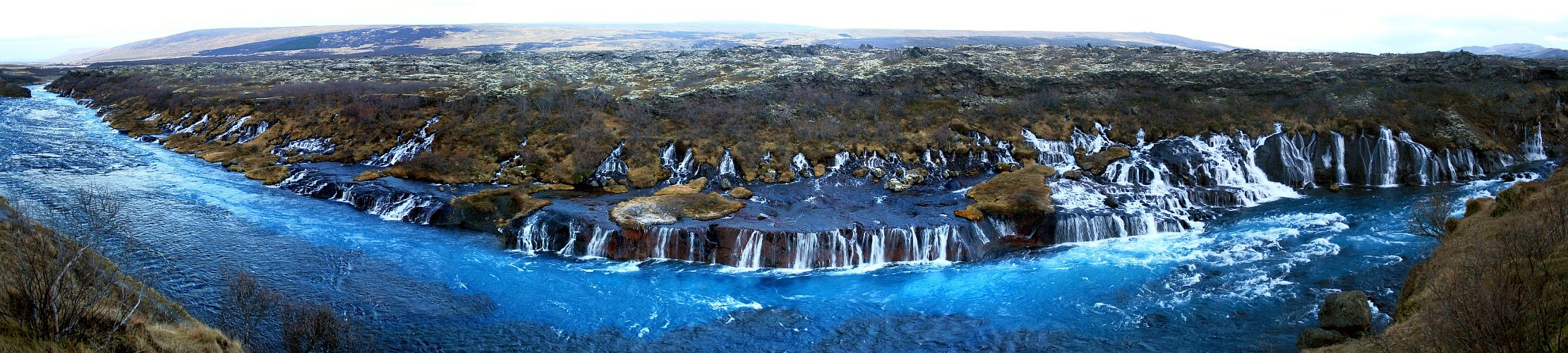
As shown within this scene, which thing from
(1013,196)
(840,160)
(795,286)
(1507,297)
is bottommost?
(795,286)

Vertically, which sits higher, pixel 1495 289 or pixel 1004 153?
pixel 1495 289

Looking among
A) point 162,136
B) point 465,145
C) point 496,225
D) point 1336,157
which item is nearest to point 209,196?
point 465,145

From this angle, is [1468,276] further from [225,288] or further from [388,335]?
[225,288]

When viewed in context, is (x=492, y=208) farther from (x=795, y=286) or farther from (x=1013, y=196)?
(x=1013, y=196)

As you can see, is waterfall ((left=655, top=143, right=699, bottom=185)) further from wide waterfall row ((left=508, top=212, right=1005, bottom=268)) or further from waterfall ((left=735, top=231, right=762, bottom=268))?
waterfall ((left=735, top=231, right=762, bottom=268))

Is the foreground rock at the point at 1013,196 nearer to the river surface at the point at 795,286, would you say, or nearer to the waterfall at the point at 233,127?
the river surface at the point at 795,286

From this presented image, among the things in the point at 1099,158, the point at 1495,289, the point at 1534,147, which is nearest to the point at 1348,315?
the point at 1495,289

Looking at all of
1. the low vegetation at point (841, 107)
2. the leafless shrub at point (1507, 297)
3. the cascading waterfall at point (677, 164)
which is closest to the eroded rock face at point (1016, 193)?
the low vegetation at point (841, 107)
